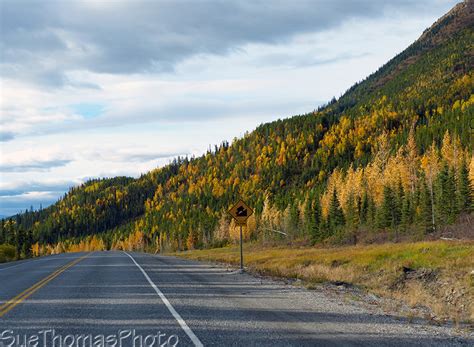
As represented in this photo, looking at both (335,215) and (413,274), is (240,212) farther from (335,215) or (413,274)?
(335,215)

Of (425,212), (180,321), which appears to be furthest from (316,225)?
(180,321)

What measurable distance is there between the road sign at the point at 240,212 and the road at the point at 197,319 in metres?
7.76

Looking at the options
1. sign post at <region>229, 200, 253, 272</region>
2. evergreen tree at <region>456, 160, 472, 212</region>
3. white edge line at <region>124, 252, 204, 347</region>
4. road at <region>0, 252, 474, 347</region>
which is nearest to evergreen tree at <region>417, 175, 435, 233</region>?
evergreen tree at <region>456, 160, 472, 212</region>

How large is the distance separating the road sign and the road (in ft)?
25.4

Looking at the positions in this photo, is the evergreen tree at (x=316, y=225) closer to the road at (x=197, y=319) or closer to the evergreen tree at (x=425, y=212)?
the evergreen tree at (x=425, y=212)

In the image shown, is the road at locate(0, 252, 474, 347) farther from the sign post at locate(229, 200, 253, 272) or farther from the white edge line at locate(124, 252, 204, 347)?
the sign post at locate(229, 200, 253, 272)

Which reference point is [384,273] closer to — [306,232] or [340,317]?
[340,317]

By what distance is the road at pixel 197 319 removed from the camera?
8241 mm

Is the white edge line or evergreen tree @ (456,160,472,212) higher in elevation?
evergreen tree @ (456,160,472,212)

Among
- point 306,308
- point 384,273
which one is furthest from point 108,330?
point 384,273

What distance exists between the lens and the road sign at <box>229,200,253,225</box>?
23453 millimetres

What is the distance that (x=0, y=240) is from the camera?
336 feet

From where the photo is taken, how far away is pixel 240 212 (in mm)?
23641

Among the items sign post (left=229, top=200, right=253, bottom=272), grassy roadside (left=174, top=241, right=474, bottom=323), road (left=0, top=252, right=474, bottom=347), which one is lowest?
grassy roadside (left=174, top=241, right=474, bottom=323)
